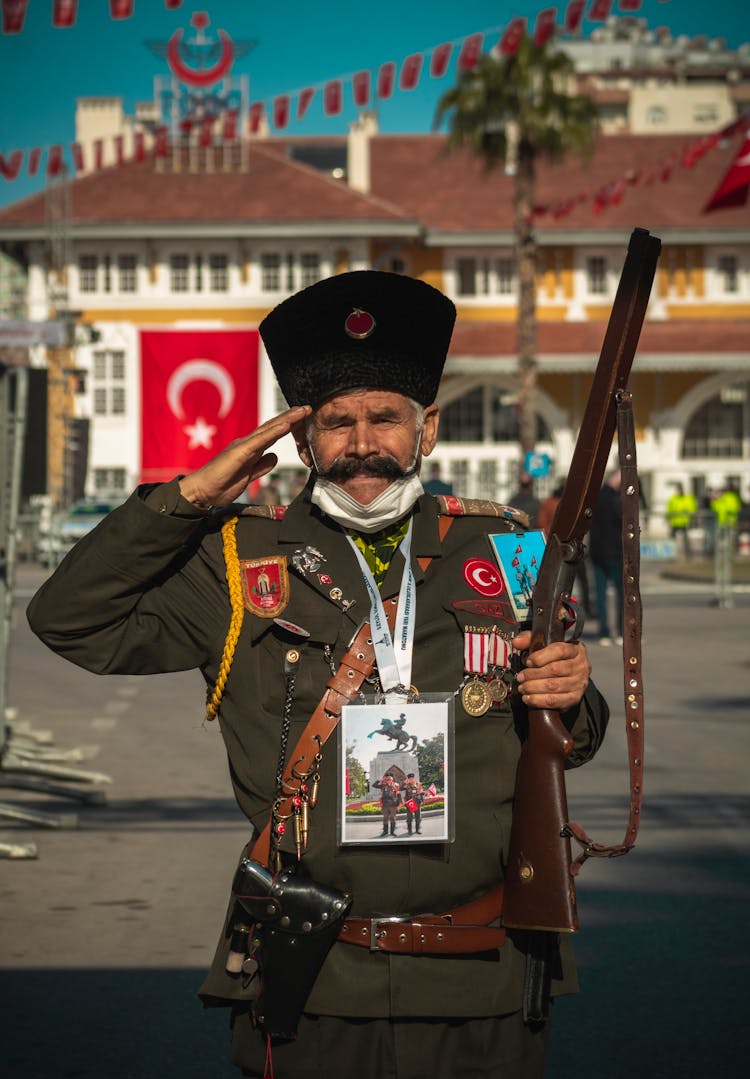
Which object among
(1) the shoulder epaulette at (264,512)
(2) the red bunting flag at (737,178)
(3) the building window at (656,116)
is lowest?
(1) the shoulder epaulette at (264,512)

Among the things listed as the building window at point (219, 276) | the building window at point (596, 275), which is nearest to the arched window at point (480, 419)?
the building window at point (596, 275)

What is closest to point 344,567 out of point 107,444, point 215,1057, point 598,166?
point 215,1057

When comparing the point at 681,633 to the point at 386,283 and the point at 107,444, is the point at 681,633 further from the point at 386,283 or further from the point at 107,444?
the point at 107,444

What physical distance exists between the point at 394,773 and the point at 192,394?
8.36 m

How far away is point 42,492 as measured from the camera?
12094 mm

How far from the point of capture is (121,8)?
1664cm

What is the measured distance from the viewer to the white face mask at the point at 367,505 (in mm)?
3281

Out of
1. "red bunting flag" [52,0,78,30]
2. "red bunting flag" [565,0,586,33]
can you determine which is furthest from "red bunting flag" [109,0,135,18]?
"red bunting flag" [565,0,586,33]

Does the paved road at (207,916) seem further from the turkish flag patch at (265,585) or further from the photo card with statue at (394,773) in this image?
the turkish flag patch at (265,585)

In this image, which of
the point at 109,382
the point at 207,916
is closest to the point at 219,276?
the point at 109,382

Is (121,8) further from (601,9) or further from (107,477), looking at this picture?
(107,477)

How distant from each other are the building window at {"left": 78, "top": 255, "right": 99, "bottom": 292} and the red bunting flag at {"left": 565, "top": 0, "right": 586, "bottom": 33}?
127 ft

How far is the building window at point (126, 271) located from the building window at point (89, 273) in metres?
0.79

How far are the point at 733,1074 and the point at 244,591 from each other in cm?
270
